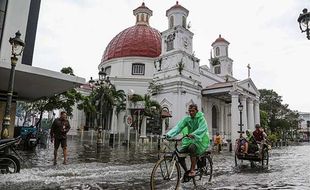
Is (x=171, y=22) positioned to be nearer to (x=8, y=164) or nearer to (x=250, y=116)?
(x=250, y=116)

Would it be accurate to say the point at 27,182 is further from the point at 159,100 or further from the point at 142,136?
the point at 159,100

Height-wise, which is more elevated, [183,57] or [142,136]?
[183,57]

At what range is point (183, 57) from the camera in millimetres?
35281

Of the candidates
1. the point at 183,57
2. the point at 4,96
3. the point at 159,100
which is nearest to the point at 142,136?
the point at 159,100

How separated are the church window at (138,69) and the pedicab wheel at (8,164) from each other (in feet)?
108

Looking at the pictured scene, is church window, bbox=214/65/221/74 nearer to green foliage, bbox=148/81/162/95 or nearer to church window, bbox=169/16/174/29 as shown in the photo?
church window, bbox=169/16/174/29

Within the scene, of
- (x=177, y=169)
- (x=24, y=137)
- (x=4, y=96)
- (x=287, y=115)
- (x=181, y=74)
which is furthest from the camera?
(x=287, y=115)

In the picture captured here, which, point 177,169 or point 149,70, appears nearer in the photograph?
point 177,169

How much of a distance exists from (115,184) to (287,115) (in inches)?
2535

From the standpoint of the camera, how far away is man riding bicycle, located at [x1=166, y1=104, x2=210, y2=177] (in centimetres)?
503

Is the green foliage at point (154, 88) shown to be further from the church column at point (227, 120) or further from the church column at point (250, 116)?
the church column at point (250, 116)

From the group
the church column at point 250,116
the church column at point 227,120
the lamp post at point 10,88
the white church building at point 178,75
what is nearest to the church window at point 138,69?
the white church building at point 178,75

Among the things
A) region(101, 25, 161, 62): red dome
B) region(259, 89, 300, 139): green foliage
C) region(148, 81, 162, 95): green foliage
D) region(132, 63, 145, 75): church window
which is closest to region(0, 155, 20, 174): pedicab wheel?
region(148, 81, 162, 95): green foliage

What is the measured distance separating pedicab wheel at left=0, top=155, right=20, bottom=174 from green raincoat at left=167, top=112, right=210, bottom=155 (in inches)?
169
